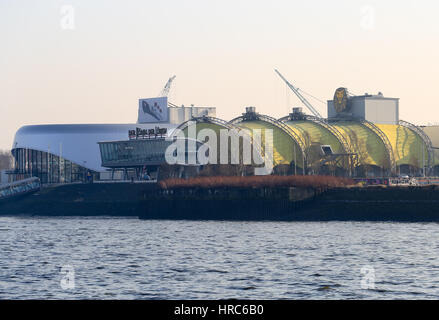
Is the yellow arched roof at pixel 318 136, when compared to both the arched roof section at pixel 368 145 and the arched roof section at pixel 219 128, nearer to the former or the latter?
the arched roof section at pixel 368 145

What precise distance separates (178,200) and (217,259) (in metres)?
82.1

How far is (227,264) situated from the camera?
6119 centimetres

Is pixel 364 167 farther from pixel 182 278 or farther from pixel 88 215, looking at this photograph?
pixel 182 278

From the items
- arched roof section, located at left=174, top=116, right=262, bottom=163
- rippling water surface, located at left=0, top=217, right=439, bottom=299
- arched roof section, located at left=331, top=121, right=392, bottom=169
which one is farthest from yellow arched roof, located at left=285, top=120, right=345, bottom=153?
rippling water surface, located at left=0, top=217, right=439, bottom=299

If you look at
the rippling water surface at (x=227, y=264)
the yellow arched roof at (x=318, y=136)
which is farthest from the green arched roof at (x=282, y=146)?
the rippling water surface at (x=227, y=264)

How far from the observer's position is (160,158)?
195625 millimetres

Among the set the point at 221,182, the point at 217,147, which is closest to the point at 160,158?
the point at 217,147

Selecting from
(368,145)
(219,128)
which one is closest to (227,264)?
(219,128)

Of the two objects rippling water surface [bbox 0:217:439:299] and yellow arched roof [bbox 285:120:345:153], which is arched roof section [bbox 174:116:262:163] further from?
rippling water surface [bbox 0:217:439:299]

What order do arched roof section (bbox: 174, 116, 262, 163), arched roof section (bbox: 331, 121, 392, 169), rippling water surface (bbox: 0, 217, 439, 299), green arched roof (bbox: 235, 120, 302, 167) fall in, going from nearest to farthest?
1. rippling water surface (bbox: 0, 217, 439, 299)
2. arched roof section (bbox: 174, 116, 262, 163)
3. green arched roof (bbox: 235, 120, 302, 167)
4. arched roof section (bbox: 331, 121, 392, 169)

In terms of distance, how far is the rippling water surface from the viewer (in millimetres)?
46250

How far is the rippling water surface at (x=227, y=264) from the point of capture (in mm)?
46250

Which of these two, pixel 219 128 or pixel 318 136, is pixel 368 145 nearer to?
pixel 318 136

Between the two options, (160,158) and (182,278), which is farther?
(160,158)
